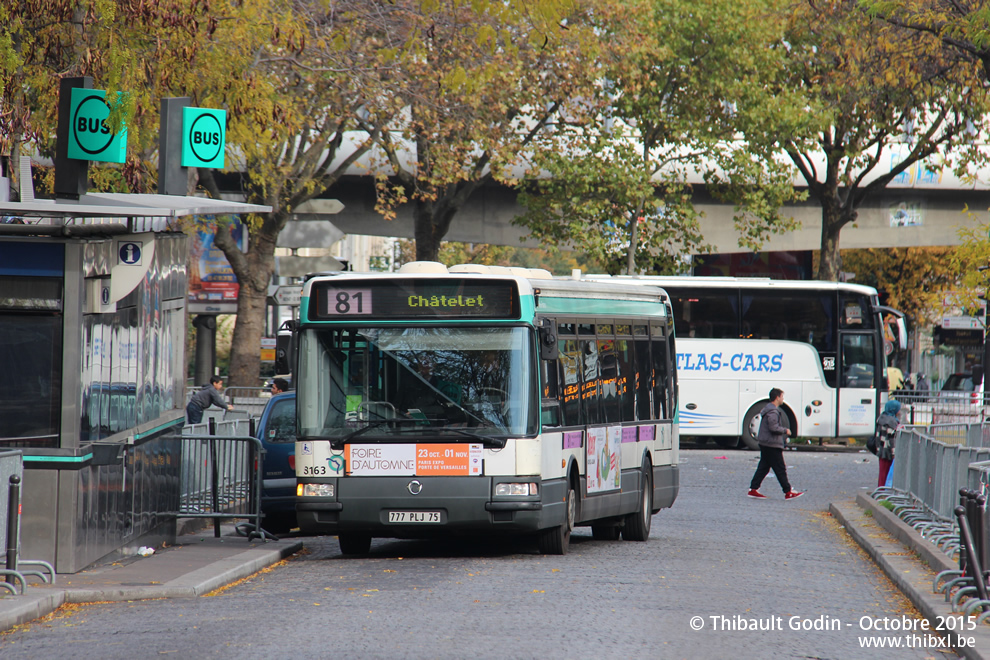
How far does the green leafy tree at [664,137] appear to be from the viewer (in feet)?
115

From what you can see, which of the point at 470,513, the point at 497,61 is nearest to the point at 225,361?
the point at 497,61

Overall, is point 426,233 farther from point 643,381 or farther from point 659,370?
point 643,381

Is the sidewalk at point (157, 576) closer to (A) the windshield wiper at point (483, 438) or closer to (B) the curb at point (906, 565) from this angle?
(A) the windshield wiper at point (483, 438)

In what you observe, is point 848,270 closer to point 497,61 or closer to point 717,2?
point 717,2

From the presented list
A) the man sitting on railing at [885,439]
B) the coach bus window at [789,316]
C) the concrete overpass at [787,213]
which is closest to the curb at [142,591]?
the man sitting on railing at [885,439]

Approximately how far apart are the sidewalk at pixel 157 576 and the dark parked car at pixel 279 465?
169cm

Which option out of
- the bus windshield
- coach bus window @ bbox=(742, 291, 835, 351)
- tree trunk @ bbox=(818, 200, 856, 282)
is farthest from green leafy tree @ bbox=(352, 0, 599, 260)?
tree trunk @ bbox=(818, 200, 856, 282)

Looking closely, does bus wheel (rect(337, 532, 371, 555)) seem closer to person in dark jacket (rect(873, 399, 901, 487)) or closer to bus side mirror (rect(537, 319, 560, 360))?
bus side mirror (rect(537, 319, 560, 360))

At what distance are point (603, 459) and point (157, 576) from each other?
509 centimetres

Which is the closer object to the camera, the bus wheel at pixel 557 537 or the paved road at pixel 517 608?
the paved road at pixel 517 608

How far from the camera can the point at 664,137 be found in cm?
3716

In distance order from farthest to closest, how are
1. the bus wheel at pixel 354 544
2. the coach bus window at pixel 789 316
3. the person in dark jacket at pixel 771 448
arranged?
1. the coach bus window at pixel 789 316
2. the person in dark jacket at pixel 771 448
3. the bus wheel at pixel 354 544

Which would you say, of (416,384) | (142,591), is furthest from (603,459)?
(142,591)

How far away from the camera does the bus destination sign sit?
1264cm
